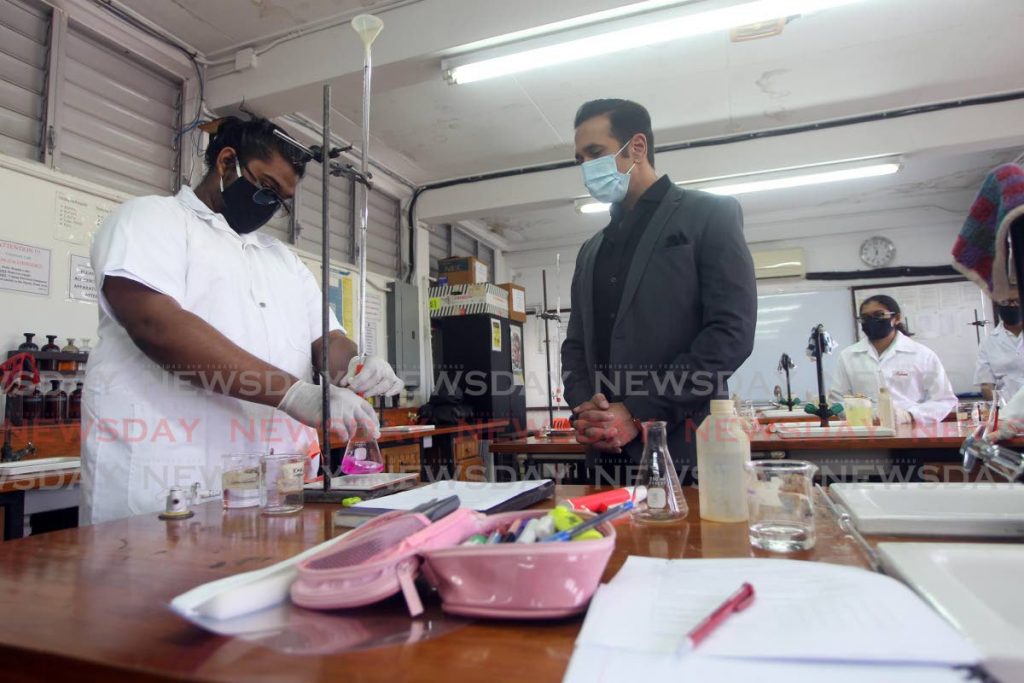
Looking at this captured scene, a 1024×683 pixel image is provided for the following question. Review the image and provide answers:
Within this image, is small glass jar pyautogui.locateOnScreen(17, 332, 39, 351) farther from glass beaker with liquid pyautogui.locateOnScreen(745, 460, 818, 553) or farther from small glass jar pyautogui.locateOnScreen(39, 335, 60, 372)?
glass beaker with liquid pyautogui.locateOnScreen(745, 460, 818, 553)

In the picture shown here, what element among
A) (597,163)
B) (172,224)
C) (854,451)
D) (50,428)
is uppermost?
(597,163)

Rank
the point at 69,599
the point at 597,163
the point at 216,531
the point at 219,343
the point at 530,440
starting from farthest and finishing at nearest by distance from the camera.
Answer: the point at 530,440, the point at 597,163, the point at 219,343, the point at 216,531, the point at 69,599

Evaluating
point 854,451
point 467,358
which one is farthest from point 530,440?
point 467,358

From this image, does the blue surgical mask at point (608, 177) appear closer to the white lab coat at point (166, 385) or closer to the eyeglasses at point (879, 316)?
the white lab coat at point (166, 385)

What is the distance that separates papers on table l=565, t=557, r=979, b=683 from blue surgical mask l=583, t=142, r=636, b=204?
1431 millimetres

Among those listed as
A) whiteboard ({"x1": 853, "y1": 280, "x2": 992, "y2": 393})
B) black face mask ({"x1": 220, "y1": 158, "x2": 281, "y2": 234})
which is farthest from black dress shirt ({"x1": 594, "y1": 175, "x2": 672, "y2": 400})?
whiteboard ({"x1": 853, "y1": 280, "x2": 992, "y2": 393})

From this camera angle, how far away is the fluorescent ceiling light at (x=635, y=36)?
Result: 2.76m

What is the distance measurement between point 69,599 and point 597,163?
5.32 feet

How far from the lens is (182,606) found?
1.49 ft

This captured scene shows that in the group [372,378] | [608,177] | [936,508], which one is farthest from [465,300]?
[936,508]

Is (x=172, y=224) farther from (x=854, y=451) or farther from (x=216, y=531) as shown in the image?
(x=854, y=451)

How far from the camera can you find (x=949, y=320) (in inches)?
246

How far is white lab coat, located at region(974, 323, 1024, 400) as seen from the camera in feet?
13.8

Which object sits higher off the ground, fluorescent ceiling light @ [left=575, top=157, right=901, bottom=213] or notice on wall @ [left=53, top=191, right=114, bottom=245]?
fluorescent ceiling light @ [left=575, top=157, right=901, bottom=213]
